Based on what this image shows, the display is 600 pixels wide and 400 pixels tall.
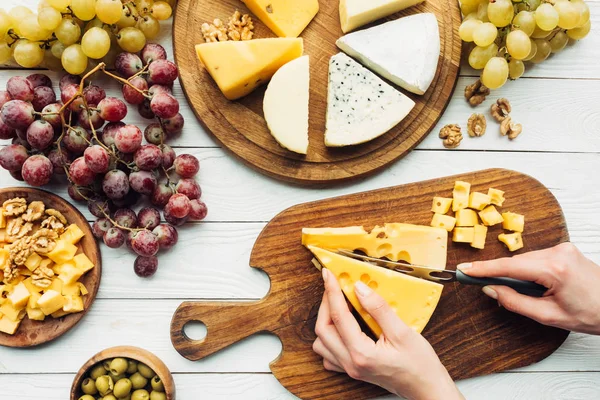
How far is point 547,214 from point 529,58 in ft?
1.33

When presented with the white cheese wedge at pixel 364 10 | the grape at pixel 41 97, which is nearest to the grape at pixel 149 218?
the grape at pixel 41 97

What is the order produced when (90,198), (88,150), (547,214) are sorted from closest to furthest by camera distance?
(88,150) < (90,198) < (547,214)

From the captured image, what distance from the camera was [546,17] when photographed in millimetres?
1300

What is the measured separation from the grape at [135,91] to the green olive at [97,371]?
624 mm

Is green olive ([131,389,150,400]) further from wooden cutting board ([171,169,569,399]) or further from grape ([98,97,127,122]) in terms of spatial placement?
grape ([98,97,127,122])

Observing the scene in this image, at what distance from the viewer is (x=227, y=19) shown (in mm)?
1392

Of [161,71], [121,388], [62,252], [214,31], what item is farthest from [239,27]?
[121,388]

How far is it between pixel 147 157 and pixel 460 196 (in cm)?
77

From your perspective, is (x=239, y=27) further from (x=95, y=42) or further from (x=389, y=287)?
(x=389, y=287)

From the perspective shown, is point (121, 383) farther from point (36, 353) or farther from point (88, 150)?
point (88, 150)

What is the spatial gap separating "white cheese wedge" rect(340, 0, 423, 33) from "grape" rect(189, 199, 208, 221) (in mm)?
577

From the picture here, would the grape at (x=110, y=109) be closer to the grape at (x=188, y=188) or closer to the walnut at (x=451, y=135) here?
the grape at (x=188, y=188)

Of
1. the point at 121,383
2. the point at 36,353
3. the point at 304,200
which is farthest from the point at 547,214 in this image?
the point at 36,353

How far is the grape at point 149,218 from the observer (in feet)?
4.32
